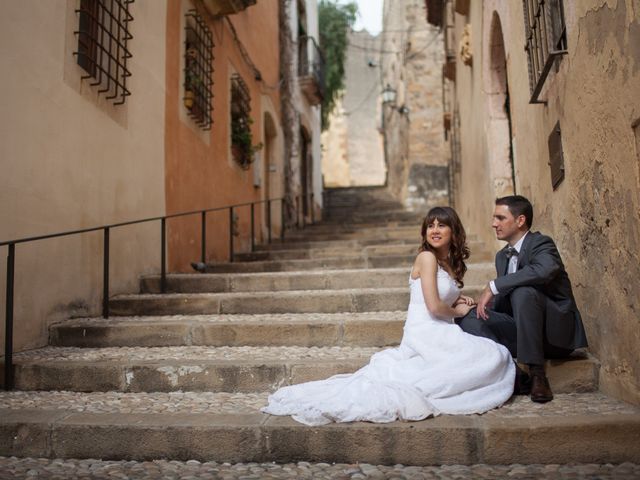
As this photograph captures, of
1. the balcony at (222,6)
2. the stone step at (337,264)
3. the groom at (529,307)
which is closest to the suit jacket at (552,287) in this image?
the groom at (529,307)

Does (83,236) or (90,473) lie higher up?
(83,236)

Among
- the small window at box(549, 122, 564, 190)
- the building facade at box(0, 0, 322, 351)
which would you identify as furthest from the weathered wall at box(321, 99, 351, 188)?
the small window at box(549, 122, 564, 190)

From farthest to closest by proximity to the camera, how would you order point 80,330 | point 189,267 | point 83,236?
point 189,267 → point 83,236 → point 80,330

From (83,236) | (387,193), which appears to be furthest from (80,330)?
(387,193)

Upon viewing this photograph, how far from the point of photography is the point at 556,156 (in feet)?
11.4

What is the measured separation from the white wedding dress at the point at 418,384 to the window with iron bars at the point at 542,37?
5.23 ft

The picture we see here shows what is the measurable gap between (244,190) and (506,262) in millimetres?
6166

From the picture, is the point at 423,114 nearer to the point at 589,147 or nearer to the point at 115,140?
the point at 115,140

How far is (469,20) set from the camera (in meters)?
7.62

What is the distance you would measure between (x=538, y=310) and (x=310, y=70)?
11.9m

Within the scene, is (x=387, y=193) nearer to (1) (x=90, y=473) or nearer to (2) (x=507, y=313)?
(2) (x=507, y=313)

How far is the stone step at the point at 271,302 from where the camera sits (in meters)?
4.32

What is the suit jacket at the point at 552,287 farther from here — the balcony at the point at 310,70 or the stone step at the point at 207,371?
the balcony at the point at 310,70

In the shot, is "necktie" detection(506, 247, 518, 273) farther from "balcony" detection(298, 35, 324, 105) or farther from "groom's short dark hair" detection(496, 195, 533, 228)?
"balcony" detection(298, 35, 324, 105)
